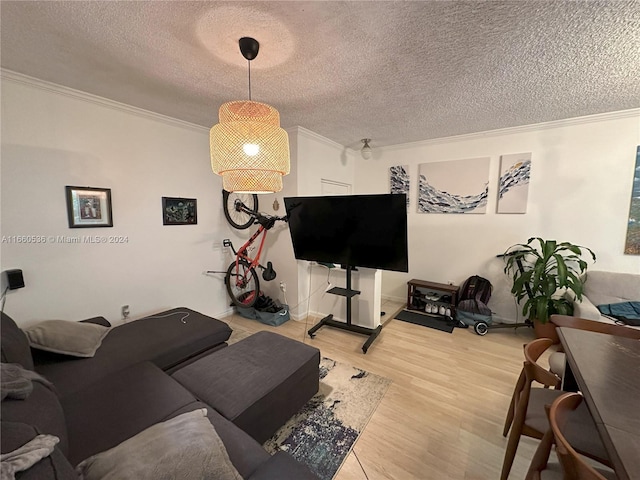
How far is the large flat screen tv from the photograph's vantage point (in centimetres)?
240

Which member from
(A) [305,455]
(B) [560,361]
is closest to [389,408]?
(A) [305,455]

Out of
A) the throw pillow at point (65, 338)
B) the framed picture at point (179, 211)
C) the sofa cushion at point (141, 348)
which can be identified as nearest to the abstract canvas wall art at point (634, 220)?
the sofa cushion at point (141, 348)

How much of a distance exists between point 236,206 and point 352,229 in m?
1.74

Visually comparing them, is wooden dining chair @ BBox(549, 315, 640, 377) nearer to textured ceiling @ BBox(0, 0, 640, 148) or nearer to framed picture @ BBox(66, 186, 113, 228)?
textured ceiling @ BBox(0, 0, 640, 148)

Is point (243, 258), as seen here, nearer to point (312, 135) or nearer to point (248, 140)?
point (312, 135)

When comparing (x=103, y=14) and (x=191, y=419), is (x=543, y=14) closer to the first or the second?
(x=103, y=14)

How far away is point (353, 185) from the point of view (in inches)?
172

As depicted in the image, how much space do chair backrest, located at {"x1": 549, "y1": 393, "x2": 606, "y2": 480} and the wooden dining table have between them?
0.31 ft

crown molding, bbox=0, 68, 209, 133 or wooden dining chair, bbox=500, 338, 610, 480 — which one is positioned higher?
crown molding, bbox=0, 68, 209, 133

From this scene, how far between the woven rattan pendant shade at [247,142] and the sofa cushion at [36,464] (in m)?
1.29

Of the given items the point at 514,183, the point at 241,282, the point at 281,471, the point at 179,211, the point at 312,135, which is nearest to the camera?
the point at 281,471

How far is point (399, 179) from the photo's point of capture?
12.9 ft

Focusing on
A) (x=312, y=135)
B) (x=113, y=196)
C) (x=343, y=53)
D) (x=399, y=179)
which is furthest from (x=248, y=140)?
(x=399, y=179)

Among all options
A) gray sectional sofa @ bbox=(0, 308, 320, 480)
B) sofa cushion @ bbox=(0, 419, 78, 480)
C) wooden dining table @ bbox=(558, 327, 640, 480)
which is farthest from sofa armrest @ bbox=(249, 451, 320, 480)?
wooden dining table @ bbox=(558, 327, 640, 480)
